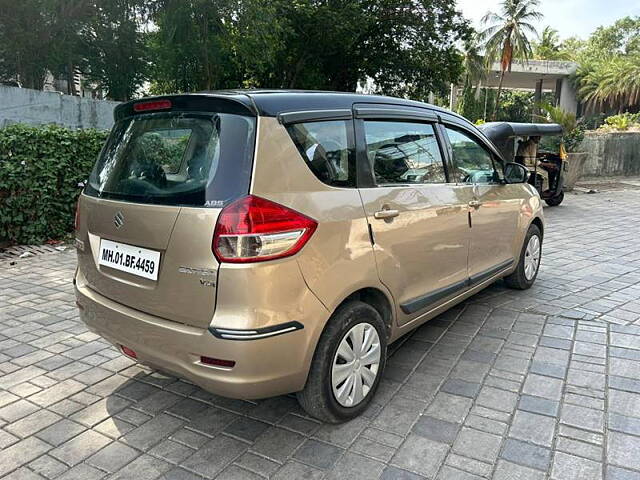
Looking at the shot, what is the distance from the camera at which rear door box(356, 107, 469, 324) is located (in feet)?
9.43

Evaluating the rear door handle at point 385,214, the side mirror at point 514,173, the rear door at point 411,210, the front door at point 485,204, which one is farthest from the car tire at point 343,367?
the side mirror at point 514,173

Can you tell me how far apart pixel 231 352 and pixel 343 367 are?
2.29 ft

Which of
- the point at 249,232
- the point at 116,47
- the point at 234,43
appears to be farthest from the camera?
the point at 116,47

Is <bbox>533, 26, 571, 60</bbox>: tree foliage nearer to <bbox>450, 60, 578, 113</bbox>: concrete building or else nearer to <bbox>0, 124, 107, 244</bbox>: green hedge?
<bbox>450, 60, 578, 113</bbox>: concrete building

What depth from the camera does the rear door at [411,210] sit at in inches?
113

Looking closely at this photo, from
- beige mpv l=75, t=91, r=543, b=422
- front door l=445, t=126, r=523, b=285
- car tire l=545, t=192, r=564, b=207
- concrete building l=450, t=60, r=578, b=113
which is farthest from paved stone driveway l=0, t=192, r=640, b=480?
concrete building l=450, t=60, r=578, b=113

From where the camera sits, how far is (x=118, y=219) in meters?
2.59

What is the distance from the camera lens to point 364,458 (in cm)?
246

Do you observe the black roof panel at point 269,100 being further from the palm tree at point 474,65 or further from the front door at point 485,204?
the palm tree at point 474,65

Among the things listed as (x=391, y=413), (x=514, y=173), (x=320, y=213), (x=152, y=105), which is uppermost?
(x=152, y=105)

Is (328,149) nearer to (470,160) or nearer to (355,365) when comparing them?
(355,365)

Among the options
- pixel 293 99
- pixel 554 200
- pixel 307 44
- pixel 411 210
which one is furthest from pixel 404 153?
pixel 307 44

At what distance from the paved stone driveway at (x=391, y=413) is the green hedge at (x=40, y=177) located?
2.53 m

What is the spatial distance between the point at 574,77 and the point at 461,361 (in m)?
39.7
